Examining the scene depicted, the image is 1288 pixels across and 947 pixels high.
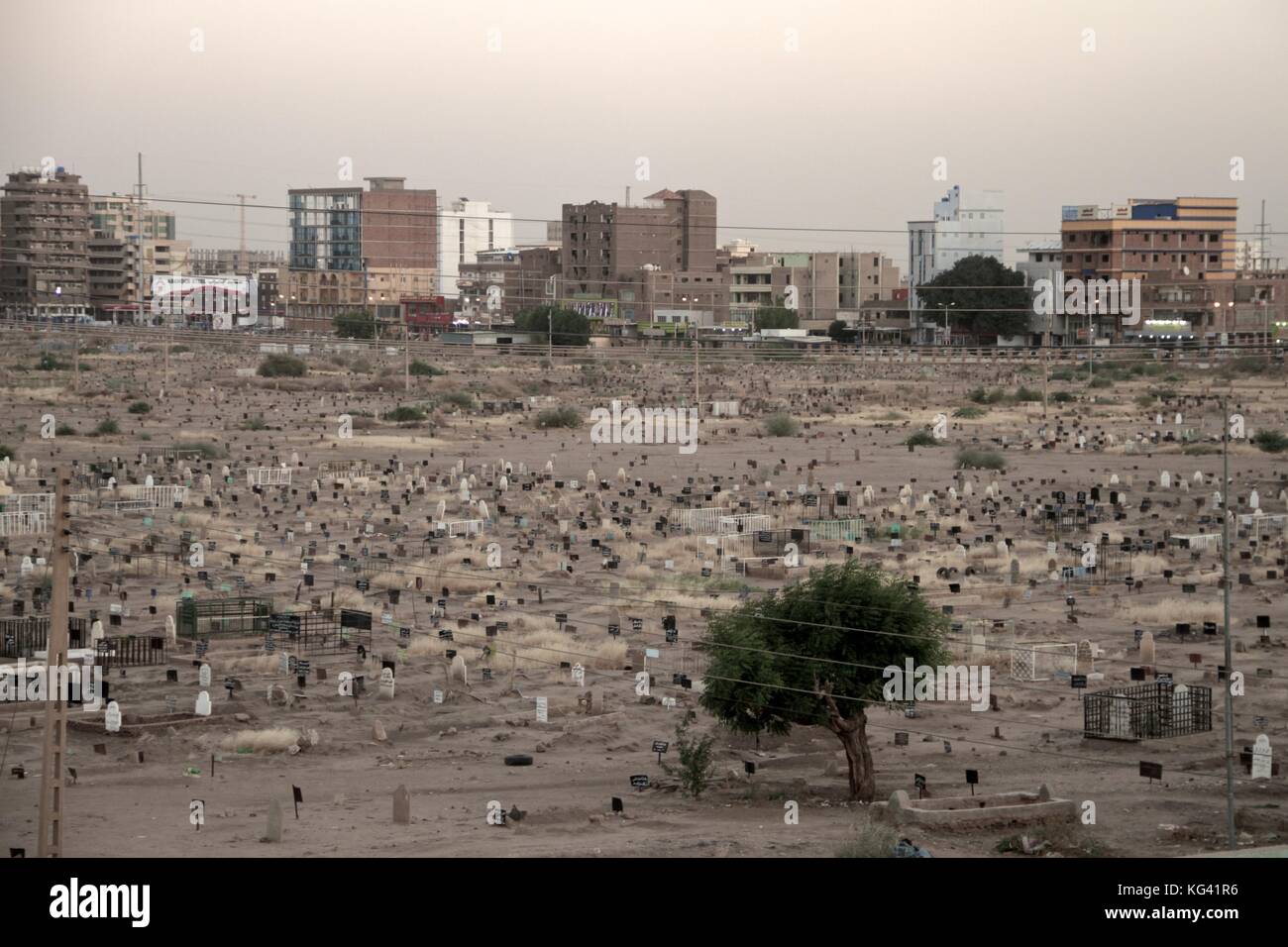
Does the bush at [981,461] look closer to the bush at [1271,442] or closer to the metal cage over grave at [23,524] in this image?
the bush at [1271,442]

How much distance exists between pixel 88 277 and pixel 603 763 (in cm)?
15843

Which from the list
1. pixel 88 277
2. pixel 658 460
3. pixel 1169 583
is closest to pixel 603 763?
pixel 1169 583

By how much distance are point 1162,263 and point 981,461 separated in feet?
208

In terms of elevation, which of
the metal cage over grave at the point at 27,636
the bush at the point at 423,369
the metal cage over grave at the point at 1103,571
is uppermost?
the bush at the point at 423,369

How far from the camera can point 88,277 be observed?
543 ft

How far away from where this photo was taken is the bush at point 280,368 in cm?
9525

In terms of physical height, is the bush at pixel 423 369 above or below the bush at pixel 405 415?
above

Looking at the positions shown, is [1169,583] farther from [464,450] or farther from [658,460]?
[464,450]

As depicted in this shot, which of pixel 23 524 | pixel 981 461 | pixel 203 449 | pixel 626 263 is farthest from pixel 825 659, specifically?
pixel 626 263

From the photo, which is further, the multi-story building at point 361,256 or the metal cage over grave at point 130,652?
the multi-story building at point 361,256

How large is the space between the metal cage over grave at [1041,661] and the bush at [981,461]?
27.5 m

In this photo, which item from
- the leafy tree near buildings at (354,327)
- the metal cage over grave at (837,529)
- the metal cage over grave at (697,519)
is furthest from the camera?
the leafy tree near buildings at (354,327)

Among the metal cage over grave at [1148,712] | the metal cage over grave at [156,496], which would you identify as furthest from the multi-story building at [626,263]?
the metal cage over grave at [1148,712]

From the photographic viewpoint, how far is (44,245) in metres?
144
